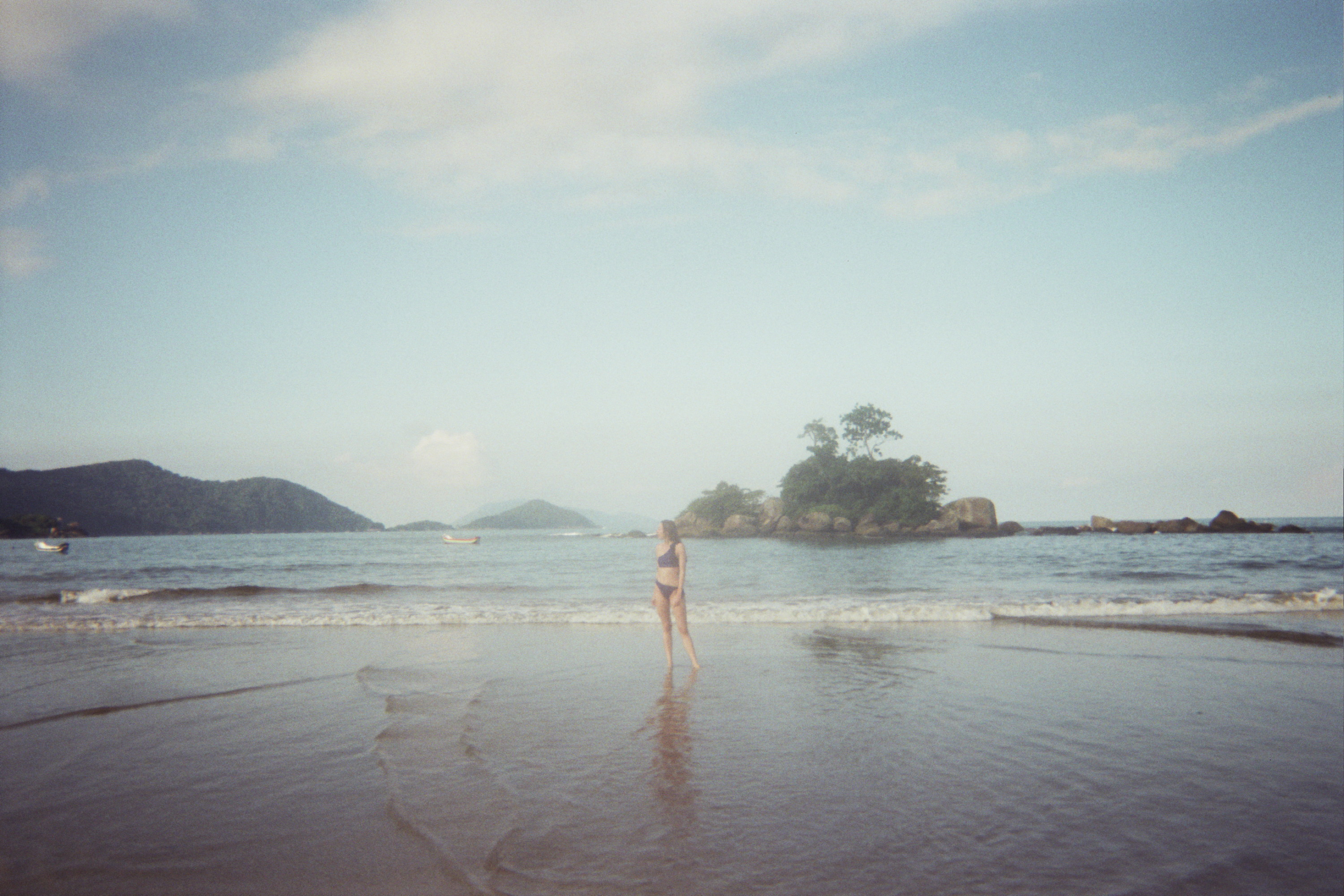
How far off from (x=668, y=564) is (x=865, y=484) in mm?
73578

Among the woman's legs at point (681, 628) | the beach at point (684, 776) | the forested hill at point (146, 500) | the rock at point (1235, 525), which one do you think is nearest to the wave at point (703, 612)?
the beach at point (684, 776)

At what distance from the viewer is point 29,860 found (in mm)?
3965

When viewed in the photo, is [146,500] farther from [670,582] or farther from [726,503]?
[670,582]

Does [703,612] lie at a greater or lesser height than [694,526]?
greater

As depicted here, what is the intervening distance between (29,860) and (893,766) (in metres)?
5.71

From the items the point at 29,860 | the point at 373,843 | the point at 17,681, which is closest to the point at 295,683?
the point at 17,681

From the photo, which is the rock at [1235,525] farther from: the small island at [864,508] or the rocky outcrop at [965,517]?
the rocky outcrop at [965,517]

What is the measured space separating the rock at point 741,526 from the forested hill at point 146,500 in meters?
102

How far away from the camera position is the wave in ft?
48.4

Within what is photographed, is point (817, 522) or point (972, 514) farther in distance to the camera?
point (817, 522)

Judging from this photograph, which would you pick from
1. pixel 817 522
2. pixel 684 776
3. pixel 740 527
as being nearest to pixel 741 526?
pixel 740 527

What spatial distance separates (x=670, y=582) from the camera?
9.98 m

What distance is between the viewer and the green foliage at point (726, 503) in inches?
3543

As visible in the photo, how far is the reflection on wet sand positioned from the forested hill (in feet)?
442
